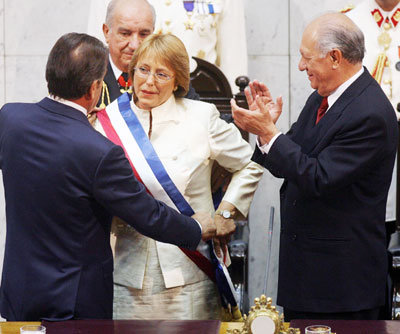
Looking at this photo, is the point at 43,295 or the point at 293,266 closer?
the point at 43,295

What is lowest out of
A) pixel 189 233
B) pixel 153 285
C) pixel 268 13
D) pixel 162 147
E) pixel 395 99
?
pixel 153 285

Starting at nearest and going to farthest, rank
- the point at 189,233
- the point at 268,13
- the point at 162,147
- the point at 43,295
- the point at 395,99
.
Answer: the point at 43,295 → the point at 189,233 → the point at 162,147 → the point at 395,99 → the point at 268,13

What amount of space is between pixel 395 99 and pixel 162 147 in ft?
5.55

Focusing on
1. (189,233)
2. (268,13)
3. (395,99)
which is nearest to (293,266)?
(189,233)

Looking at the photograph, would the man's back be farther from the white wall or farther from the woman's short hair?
the white wall

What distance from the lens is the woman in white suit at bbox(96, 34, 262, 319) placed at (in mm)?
2859

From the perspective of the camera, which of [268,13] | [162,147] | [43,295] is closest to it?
[43,295]

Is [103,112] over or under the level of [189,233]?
over

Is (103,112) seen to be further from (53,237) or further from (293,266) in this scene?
(293,266)

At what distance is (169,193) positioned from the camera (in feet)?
9.32

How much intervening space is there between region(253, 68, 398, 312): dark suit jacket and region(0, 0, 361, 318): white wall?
6.41 ft

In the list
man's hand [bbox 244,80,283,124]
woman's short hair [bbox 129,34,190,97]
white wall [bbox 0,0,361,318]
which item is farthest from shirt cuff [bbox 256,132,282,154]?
white wall [bbox 0,0,361,318]

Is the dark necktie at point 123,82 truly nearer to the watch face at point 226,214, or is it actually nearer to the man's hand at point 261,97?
the man's hand at point 261,97

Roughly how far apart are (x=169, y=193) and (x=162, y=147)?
0.53 ft
